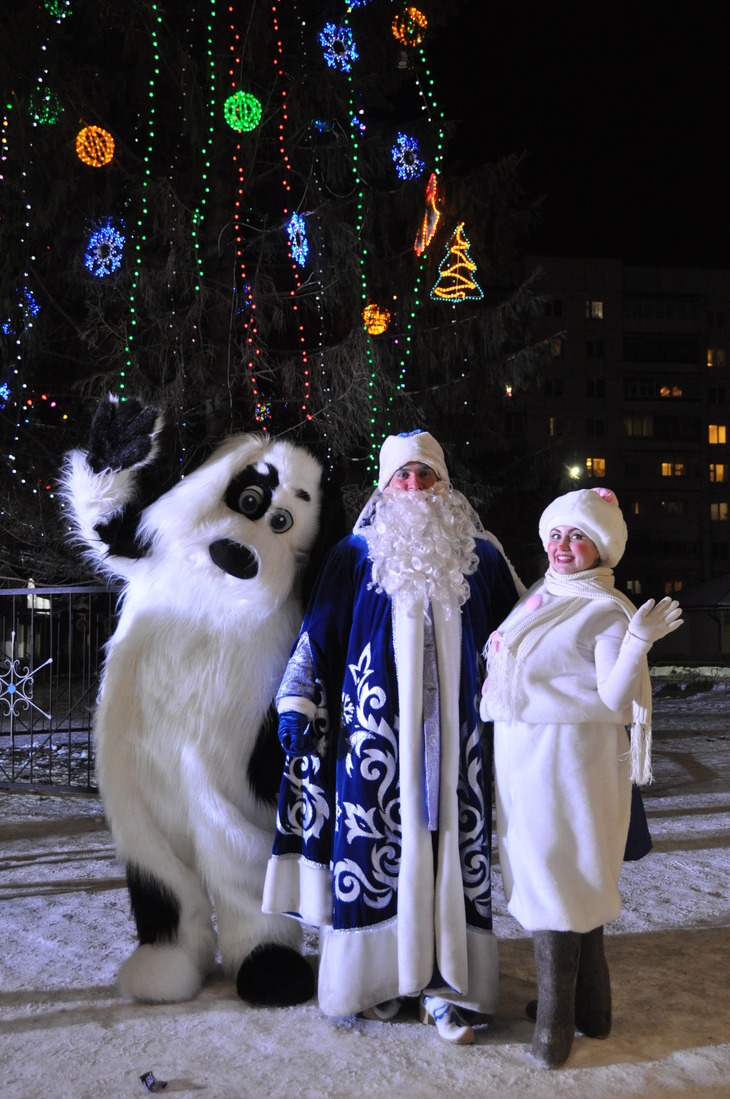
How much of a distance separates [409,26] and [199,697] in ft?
23.6

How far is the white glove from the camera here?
2.43 metres

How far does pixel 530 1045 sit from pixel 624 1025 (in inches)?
14.9

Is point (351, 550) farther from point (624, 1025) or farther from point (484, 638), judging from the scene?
point (624, 1025)

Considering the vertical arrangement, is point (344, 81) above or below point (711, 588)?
above

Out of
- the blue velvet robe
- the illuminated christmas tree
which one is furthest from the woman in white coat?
the illuminated christmas tree

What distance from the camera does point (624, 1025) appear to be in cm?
291

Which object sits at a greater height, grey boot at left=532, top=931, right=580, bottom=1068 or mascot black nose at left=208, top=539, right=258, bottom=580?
mascot black nose at left=208, top=539, right=258, bottom=580

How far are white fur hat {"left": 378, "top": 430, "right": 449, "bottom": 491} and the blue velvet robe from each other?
12.4 inches

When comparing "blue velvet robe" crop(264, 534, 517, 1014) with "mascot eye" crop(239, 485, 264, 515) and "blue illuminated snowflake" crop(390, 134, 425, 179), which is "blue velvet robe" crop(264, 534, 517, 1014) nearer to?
"mascot eye" crop(239, 485, 264, 515)

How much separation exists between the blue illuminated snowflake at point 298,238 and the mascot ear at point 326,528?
461 cm

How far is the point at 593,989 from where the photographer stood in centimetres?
277

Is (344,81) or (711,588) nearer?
(344,81)

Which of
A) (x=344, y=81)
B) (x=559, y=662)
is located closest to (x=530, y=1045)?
(x=559, y=662)

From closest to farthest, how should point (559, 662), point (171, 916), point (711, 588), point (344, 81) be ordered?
point (559, 662) < point (171, 916) < point (344, 81) < point (711, 588)
